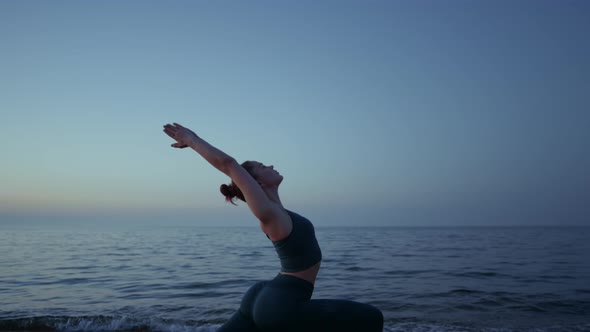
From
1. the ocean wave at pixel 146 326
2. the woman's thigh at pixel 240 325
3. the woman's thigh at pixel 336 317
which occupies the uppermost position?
the woman's thigh at pixel 336 317

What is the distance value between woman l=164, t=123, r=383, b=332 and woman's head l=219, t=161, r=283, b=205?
33 cm

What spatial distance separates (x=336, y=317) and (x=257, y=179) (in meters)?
1.01

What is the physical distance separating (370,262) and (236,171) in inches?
638

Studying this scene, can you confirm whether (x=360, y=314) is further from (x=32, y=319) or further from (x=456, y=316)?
(x=32, y=319)

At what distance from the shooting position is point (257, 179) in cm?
310

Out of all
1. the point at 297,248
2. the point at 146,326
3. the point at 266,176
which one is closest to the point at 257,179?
the point at 266,176

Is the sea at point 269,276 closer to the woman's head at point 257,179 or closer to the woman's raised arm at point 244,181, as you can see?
the woman's head at point 257,179

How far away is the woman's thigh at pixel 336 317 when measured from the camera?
270 centimetres

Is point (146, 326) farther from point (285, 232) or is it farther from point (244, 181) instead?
point (244, 181)

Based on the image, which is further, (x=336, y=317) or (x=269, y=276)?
(x=269, y=276)

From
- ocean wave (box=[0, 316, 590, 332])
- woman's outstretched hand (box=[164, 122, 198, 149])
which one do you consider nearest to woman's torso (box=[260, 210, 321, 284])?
woman's outstretched hand (box=[164, 122, 198, 149])

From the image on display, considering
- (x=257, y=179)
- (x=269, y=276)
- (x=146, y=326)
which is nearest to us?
(x=257, y=179)

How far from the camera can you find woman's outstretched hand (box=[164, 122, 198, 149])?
2842 millimetres

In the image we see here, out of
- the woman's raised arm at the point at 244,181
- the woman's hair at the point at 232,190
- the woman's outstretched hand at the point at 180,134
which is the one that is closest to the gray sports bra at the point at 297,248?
the woman's raised arm at the point at 244,181
